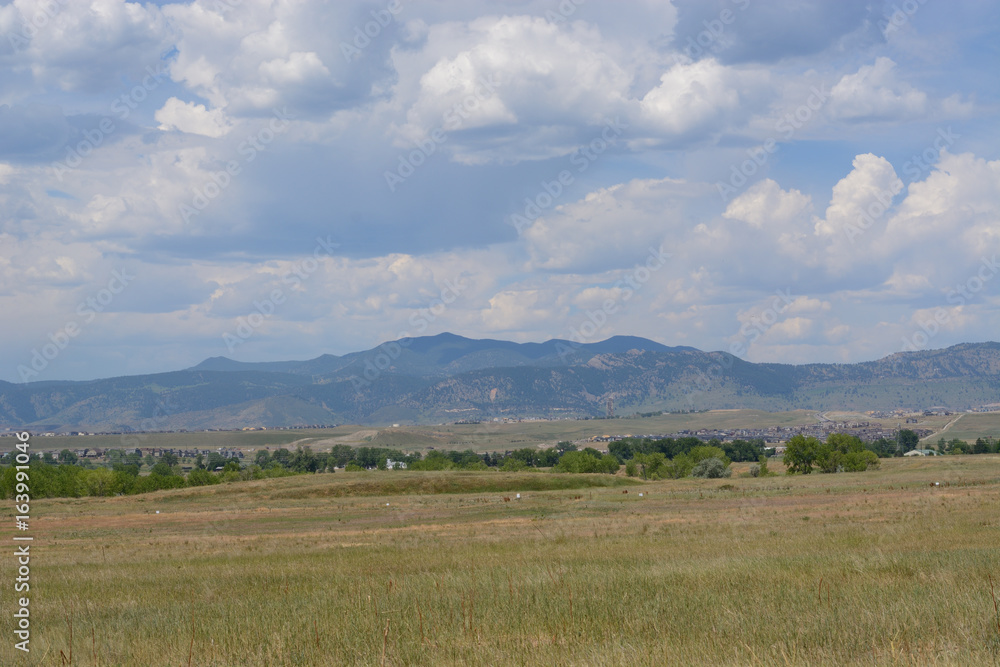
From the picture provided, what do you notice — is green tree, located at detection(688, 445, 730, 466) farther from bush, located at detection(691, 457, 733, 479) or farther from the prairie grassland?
the prairie grassland

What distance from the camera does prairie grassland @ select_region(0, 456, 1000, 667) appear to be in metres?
10.8

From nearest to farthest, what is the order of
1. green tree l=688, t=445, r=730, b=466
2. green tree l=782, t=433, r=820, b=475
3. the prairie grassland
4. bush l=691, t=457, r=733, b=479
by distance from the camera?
the prairie grassland
bush l=691, t=457, r=733, b=479
green tree l=782, t=433, r=820, b=475
green tree l=688, t=445, r=730, b=466

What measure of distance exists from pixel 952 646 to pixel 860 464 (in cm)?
11422

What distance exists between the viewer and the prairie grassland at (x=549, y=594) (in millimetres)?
10844

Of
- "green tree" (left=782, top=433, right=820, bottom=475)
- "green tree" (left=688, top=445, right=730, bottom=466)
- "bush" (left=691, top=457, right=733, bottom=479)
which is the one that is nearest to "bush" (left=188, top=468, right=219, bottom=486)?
"bush" (left=691, top=457, right=733, bottom=479)

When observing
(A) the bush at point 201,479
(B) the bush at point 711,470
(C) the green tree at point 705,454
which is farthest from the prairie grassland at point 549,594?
(C) the green tree at point 705,454

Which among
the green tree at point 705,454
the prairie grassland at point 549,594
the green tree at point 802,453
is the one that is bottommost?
the green tree at point 705,454

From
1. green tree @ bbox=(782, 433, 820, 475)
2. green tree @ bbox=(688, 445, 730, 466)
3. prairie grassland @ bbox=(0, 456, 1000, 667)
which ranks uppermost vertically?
prairie grassland @ bbox=(0, 456, 1000, 667)

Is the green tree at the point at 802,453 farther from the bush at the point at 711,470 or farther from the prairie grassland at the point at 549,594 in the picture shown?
the prairie grassland at the point at 549,594

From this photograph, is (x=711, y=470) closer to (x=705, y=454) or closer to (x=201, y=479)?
(x=705, y=454)

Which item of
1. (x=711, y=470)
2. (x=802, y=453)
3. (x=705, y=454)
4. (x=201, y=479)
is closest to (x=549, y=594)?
(x=711, y=470)

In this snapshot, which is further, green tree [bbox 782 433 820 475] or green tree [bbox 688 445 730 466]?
green tree [bbox 688 445 730 466]

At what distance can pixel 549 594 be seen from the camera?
1513 centimetres

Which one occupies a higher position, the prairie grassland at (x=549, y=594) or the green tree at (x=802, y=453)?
the prairie grassland at (x=549, y=594)
